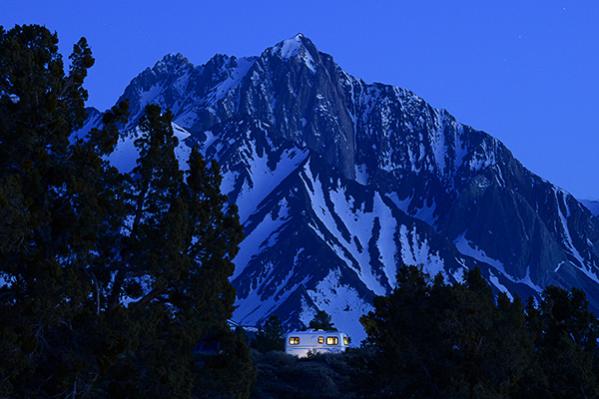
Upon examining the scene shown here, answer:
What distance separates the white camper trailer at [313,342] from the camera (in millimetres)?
118812

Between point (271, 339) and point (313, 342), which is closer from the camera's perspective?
point (271, 339)

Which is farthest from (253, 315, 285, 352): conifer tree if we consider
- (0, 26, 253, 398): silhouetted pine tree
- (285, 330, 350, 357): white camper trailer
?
(0, 26, 253, 398): silhouetted pine tree

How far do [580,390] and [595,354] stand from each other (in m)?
4.41

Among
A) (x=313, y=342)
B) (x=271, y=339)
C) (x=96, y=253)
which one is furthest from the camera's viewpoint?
(x=313, y=342)

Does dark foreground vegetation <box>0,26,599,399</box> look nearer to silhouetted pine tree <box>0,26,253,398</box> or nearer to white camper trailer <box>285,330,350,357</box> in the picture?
silhouetted pine tree <box>0,26,253,398</box>

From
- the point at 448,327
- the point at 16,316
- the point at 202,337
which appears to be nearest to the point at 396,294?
the point at 448,327

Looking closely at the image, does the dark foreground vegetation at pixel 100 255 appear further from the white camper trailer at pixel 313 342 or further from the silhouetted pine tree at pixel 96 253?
the white camper trailer at pixel 313 342

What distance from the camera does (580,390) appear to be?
46531mm

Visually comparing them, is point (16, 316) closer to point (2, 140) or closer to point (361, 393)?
point (2, 140)

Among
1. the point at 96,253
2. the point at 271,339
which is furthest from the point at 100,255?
the point at 271,339

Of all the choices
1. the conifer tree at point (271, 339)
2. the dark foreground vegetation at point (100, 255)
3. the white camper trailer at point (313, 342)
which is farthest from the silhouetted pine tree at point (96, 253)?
the white camper trailer at point (313, 342)

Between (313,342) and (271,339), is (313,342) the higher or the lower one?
the higher one

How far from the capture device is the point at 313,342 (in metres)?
120

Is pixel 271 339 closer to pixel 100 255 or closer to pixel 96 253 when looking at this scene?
pixel 96 253
